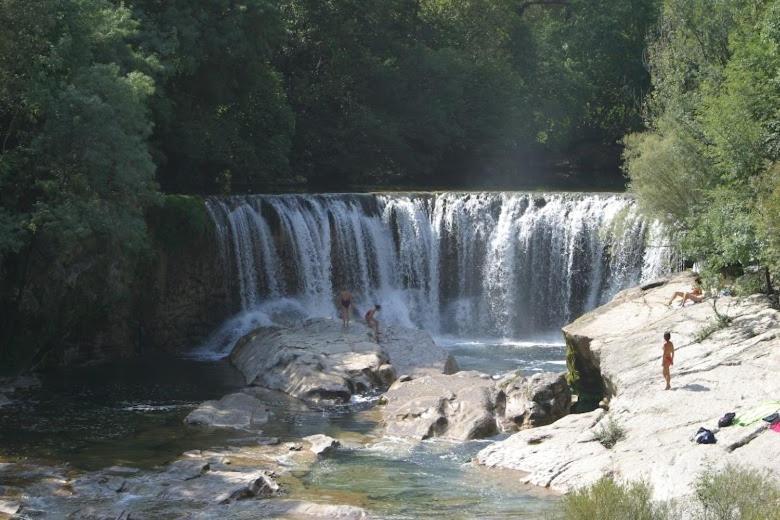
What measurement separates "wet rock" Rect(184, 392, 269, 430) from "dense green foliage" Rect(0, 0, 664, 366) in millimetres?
4546

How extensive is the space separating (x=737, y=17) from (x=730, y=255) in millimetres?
9492

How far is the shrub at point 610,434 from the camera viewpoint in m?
17.6

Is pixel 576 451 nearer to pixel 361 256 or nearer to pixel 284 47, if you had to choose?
pixel 361 256

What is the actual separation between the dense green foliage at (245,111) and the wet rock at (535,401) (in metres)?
9.19

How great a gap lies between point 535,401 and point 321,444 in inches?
174

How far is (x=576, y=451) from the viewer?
17.8m

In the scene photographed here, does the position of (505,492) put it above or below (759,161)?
below

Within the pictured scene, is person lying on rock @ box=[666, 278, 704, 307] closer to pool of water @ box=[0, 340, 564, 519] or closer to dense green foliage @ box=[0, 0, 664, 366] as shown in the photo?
pool of water @ box=[0, 340, 564, 519]

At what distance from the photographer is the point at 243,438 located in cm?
2078

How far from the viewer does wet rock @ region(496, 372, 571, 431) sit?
70.9ft

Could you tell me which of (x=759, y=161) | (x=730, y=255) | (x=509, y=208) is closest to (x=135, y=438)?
(x=730, y=255)

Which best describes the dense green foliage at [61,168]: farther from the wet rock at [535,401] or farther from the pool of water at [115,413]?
the wet rock at [535,401]

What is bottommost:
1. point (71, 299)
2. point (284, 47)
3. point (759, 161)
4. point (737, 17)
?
point (71, 299)

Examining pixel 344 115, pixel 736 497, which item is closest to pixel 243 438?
pixel 736 497
